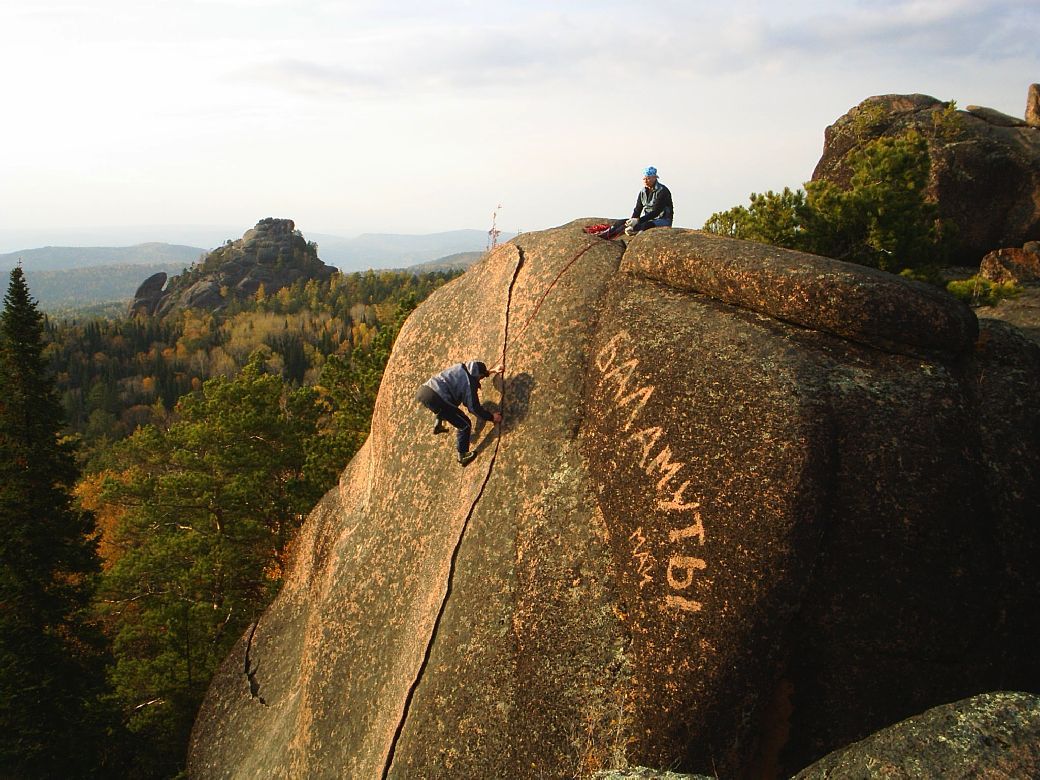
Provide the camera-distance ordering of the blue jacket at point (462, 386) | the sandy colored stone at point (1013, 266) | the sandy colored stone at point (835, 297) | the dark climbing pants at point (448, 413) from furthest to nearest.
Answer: the sandy colored stone at point (1013, 266) → the dark climbing pants at point (448, 413) → the blue jacket at point (462, 386) → the sandy colored stone at point (835, 297)

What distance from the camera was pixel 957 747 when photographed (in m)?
4.79

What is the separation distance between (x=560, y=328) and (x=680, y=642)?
5381 millimetres

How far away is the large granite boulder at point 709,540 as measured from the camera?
720 cm

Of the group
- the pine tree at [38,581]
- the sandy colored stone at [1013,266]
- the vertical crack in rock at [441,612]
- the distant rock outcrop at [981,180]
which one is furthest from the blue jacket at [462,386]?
the distant rock outcrop at [981,180]

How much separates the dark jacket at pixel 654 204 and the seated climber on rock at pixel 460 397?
5.28 metres

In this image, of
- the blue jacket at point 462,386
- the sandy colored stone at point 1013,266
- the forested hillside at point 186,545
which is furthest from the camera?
the sandy colored stone at point 1013,266

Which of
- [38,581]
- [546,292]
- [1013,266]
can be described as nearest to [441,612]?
[546,292]

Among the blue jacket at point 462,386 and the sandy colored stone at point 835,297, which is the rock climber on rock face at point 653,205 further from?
the blue jacket at point 462,386

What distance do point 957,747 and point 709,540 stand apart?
2.98 m

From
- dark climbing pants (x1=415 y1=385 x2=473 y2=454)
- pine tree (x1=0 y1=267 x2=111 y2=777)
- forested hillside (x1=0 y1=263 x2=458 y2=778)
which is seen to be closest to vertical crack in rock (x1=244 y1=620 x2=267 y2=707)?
forested hillside (x1=0 y1=263 x2=458 y2=778)

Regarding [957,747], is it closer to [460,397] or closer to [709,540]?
[709,540]

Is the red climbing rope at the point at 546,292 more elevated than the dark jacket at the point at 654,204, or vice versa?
the dark jacket at the point at 654,204

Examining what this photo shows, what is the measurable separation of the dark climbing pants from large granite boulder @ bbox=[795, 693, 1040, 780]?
22.0 ft

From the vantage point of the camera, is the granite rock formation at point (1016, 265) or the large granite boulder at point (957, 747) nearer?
the large granite boulder at point (957, 747)
